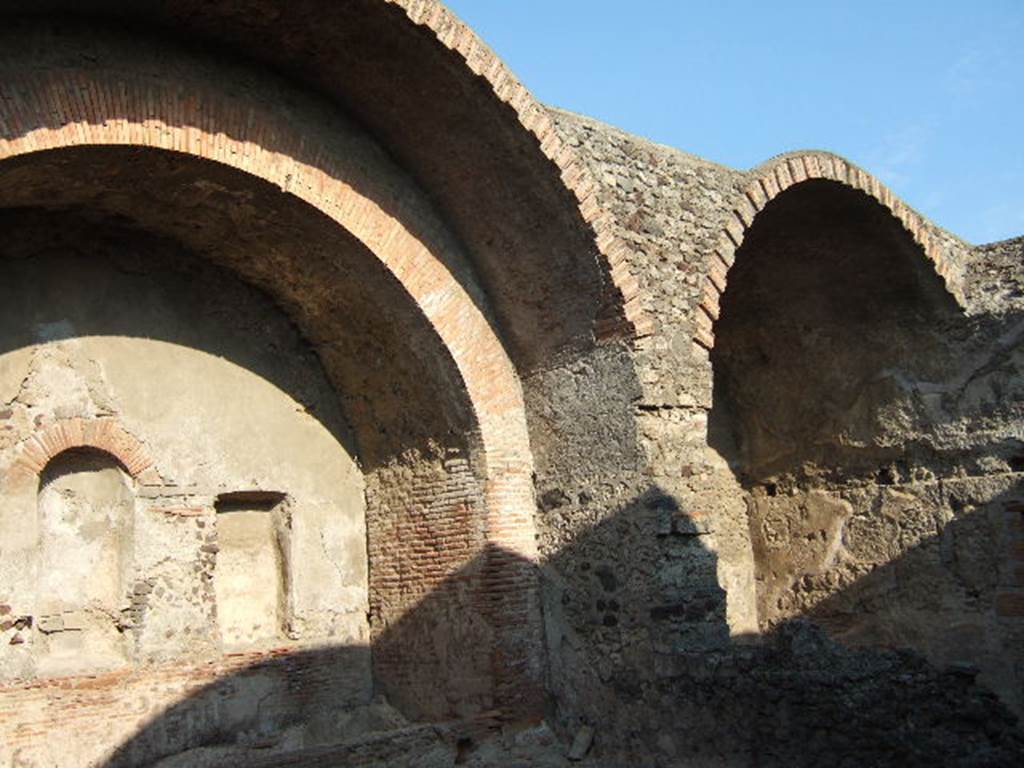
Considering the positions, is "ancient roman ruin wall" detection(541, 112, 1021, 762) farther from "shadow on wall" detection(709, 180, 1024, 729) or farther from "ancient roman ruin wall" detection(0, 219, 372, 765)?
"ancient roman ruin wall" detection(0, 219, 372, 765)

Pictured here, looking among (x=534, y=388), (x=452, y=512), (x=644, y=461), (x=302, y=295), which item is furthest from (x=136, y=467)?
(x=644, y=461)

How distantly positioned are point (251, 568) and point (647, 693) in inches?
109

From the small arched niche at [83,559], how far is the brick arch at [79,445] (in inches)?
3.1

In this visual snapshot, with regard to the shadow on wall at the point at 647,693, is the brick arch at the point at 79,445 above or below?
above

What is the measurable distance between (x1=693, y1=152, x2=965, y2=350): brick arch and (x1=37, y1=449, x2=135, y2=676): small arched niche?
12.4ft

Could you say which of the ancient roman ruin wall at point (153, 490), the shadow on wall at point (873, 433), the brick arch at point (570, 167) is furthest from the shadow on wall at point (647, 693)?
the shadow on wall at point (873, 433)

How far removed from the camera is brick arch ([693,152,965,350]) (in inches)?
272

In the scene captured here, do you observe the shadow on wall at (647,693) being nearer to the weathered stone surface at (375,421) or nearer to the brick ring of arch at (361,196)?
the weathered stone surface at (375,421)

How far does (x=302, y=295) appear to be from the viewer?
7.21 metres

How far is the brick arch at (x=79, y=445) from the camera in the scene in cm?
620

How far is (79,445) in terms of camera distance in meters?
6.41

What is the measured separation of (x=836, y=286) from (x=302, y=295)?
4.24 meters

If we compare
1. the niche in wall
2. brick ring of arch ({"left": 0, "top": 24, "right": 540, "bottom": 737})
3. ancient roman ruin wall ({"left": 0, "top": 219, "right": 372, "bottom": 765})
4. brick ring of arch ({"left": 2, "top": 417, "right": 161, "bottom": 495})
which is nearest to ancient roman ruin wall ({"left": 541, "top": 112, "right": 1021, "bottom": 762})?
brick ring of arch ({"left": 0, "top": 24, "right": 540, "bottom": 737})

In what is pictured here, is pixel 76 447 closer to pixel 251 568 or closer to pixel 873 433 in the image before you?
pixel 251 568
